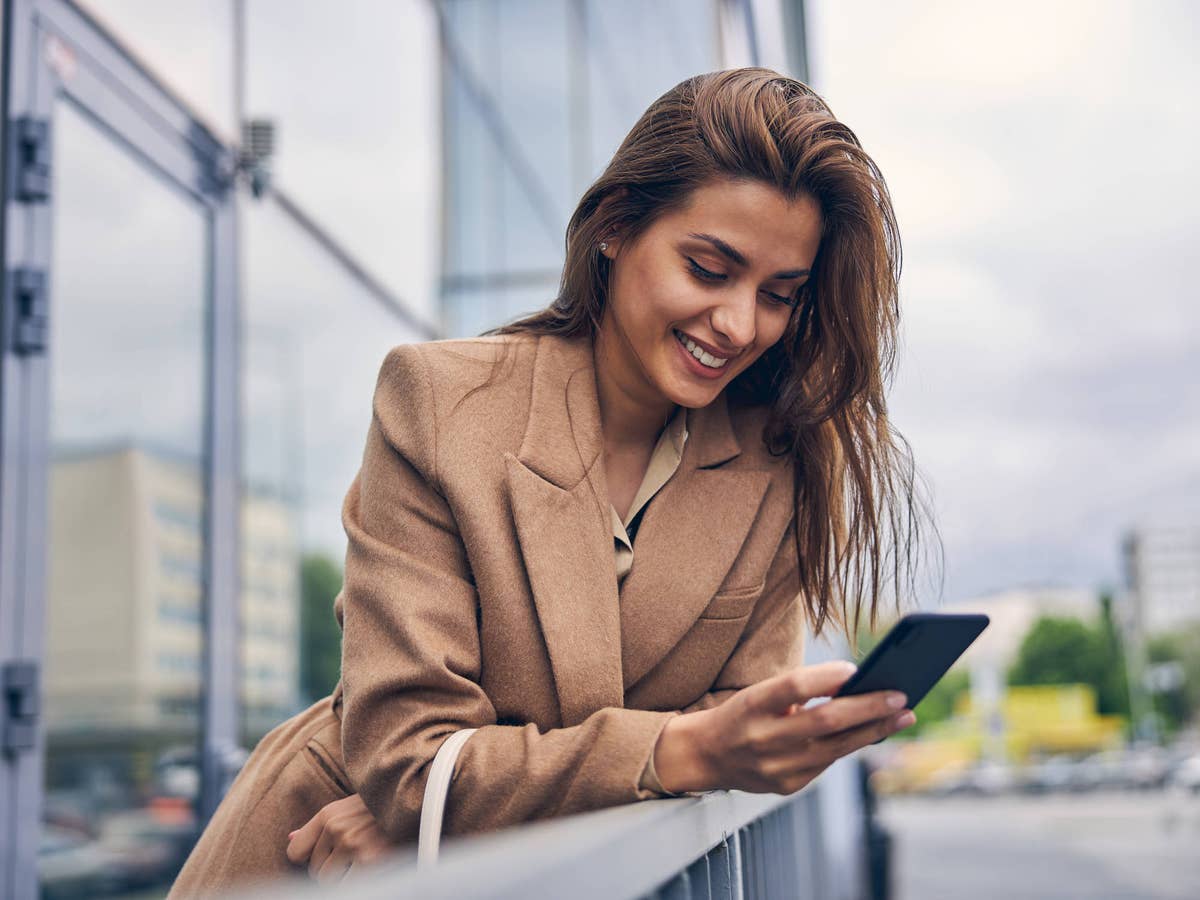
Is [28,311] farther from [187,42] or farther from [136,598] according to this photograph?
[187,42]

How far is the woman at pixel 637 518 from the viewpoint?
4.33 feet

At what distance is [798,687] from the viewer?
1.17 meters

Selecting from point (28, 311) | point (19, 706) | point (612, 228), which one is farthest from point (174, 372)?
point (612, 228)

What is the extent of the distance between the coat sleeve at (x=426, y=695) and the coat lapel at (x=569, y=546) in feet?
0.25

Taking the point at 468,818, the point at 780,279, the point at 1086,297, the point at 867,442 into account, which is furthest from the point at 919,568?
the point at 1086,297

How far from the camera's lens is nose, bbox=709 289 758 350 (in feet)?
5.19

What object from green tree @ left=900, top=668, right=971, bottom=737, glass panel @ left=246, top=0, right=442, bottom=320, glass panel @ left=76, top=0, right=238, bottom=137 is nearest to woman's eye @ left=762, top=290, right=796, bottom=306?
glass panel @ left=76, top=0, right=238, bottom=137

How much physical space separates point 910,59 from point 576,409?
19.2 feet

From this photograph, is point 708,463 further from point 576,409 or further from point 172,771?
point 172,771

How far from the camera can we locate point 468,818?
1324 millimetres

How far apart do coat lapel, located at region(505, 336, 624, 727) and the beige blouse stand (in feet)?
0.18

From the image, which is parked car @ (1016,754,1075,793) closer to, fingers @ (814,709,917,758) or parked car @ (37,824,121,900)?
parked car @ (37,824,121,900)

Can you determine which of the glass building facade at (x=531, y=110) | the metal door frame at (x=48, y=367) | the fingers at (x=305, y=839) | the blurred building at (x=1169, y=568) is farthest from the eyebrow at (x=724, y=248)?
the blurred building at (x=1169, y=568)

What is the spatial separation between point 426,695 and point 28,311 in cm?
215
